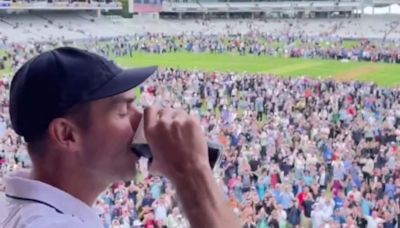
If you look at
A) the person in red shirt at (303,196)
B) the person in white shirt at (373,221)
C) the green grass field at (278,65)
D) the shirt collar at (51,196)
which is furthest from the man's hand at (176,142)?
the green grass field at (278,65)

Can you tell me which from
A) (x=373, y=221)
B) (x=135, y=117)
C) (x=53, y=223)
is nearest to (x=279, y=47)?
(x=373, y=221)

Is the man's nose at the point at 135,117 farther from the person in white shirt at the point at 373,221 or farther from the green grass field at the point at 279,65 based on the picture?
the green grass field at the point at 279,65

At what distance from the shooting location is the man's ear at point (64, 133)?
2.66ft

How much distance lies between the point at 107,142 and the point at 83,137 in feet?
0.09

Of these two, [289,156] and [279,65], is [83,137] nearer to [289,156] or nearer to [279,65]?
[289,156]

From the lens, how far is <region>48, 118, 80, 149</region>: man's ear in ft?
2.66

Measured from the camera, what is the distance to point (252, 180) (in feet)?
23.4

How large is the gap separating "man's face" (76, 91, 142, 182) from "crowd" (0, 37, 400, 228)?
3cm

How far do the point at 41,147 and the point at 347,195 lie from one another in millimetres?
5736

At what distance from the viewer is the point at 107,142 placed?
2.72 feet

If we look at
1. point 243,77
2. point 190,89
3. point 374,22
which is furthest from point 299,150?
point 374,22

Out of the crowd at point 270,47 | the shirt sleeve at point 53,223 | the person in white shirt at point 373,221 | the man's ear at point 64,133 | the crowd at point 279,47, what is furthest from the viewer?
the crowd at point 279,47

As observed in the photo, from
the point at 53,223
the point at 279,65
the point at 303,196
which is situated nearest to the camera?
the point at 53,223

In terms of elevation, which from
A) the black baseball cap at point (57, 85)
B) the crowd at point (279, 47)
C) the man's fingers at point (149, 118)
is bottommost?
the crowd at point (279, 47)
